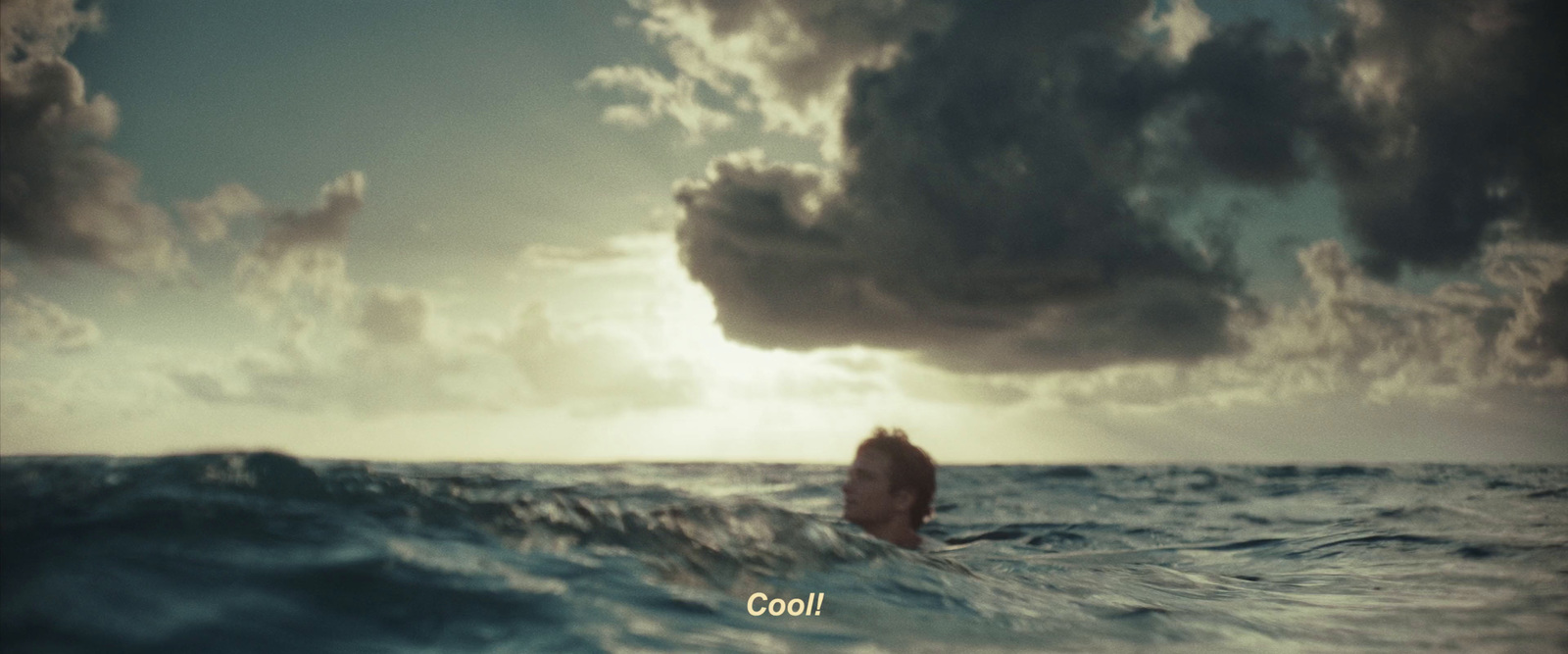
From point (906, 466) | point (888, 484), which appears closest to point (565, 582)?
point (888, 484)

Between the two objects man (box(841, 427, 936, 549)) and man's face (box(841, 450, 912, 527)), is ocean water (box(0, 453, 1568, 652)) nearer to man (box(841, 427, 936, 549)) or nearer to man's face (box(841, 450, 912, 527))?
man (box(841, 427, 936, 549))

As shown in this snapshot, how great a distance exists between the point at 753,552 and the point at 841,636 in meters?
1.49

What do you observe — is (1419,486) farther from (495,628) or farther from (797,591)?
(495,628)

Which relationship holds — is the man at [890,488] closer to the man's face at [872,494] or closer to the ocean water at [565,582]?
the man's face at [872,494]

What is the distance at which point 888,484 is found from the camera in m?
7.87

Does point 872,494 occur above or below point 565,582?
above

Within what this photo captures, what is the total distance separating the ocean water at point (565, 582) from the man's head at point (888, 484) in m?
0.77

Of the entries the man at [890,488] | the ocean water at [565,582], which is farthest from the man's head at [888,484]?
the ocean water at [565,582]

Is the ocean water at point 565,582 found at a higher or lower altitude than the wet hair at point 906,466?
lower

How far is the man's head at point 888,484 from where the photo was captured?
7828 millimetres

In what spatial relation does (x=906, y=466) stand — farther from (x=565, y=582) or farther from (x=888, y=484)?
(x=565, y=582)

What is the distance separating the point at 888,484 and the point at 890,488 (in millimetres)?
48

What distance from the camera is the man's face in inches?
308

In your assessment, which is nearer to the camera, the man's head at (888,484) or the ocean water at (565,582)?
the ocean water at (565,582)
